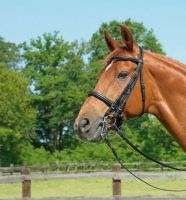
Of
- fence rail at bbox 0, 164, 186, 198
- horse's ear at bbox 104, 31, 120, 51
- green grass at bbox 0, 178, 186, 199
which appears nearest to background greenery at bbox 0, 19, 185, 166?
green grass at bbox 0, 178, 186, 199

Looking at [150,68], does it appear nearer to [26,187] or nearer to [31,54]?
[26,187]

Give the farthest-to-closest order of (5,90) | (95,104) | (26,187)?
1. (5,90)
2. (26,187)
3. (95,104)

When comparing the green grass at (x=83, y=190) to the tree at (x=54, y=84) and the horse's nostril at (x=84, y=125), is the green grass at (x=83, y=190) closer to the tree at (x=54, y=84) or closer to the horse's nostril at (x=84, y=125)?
the horse's nostril at (x=84, y=125)

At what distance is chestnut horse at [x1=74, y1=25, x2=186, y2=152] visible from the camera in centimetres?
379

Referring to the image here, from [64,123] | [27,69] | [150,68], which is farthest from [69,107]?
[150,68]

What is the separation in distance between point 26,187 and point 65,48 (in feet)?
133

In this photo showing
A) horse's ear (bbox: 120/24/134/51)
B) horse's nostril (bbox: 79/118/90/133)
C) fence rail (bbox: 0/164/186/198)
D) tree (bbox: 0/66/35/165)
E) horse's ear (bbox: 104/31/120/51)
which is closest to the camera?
horse's nostril (bbox: 79/118/90/133)

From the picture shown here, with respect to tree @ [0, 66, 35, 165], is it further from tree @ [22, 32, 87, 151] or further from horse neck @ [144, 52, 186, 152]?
horse neck @ [144, 52, 186, 152]

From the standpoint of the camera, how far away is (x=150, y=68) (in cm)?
395

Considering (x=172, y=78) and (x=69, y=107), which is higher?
(x=69, y=107)

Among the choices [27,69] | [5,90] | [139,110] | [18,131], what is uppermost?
[27,69]

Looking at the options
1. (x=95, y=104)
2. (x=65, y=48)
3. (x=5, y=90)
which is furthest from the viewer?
(x=65, y=48)

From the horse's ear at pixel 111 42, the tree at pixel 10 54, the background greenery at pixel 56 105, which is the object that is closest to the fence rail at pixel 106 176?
the horse's ear at pixel 111 42

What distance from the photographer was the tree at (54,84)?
4791cm
